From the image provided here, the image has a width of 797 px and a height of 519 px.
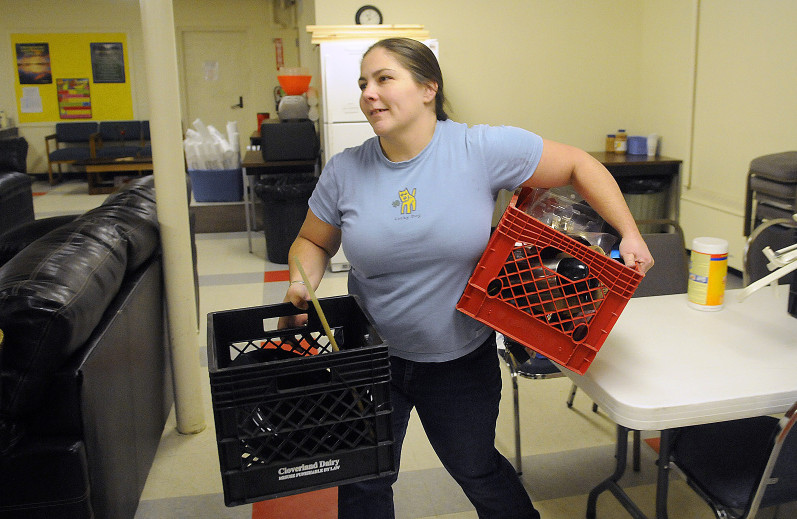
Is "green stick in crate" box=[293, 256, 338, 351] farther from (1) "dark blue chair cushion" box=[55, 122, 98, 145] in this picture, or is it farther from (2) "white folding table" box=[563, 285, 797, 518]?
(1) "dark blue chair cushion" box=[55, 122, 98, 145]

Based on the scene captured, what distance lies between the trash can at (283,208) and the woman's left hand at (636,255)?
384 centimetres

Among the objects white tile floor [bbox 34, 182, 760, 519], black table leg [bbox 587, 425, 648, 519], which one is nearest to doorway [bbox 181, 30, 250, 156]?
white tile floor [bbox 34, 182, 760, 519]

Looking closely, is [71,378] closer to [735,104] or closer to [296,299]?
[296,299]

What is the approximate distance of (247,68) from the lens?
1005cm

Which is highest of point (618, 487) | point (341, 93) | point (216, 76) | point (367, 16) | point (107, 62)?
point (107, 62)

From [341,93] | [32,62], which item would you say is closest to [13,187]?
[341,93]

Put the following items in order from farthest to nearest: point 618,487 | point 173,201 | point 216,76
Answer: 1. point 216,76
2. point 173,201
3. point 618,487

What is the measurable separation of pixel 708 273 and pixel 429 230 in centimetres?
89

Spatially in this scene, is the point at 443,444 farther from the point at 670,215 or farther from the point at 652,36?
the point at 652,36

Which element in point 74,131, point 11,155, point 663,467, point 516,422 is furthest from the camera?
point 74,131

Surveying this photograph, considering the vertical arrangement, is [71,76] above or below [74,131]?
above

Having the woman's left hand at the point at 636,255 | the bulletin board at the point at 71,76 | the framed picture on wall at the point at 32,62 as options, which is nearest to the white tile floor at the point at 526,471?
the woman's left hand at the point at 636,255

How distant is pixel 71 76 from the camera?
9797 mm

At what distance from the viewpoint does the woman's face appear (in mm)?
1493
